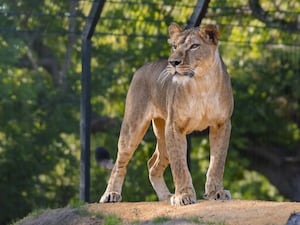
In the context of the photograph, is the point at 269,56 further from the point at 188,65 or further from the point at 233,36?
the point at 188,65

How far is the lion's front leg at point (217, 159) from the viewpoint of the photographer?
30.7 ft

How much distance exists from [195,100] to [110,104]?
26.9 ft

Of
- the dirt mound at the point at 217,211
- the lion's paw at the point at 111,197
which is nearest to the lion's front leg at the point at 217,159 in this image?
the dirt mound at the point at 217,211

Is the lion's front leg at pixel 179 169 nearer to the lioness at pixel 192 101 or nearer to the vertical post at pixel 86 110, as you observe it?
the lioness at pixel 192 101

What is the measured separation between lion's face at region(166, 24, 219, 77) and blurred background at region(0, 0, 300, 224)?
16.2ft

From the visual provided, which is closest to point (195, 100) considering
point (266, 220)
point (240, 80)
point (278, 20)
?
point (266, 220)

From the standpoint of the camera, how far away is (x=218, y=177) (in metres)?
9.41

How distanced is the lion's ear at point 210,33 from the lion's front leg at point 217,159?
28.5 inches

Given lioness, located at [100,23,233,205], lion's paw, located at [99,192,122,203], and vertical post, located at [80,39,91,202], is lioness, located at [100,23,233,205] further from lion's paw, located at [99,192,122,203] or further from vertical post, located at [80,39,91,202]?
vertical post, located at [80,39,91,202]

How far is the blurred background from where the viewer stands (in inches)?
599

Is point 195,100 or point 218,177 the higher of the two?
point 195,100

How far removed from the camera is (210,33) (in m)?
9.20

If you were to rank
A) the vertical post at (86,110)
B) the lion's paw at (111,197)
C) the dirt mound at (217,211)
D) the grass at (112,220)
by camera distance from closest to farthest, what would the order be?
the dirt mound at (217,211)
the grass at (112,220)
the lion's paw at (111,197)
the vertical post at (86,110)

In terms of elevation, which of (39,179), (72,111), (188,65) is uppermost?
(188,65)
